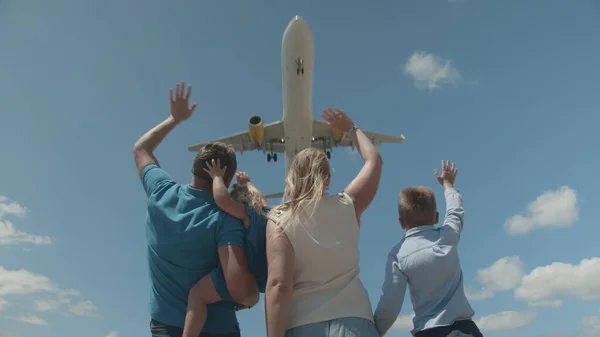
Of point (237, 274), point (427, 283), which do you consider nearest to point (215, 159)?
point (237, 274)

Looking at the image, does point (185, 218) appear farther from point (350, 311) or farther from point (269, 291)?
point (350, 311)

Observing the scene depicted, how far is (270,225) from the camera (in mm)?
3305

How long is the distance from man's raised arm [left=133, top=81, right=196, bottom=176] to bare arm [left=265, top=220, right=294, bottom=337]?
6.87 ft

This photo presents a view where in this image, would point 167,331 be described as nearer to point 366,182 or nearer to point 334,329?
point 334,329

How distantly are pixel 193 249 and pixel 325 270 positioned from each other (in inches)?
50.2

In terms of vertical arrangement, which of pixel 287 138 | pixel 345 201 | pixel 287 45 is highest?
pixel 287 45

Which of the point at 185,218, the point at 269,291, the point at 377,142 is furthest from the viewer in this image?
the point at 377,142

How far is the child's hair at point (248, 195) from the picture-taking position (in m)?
4.02

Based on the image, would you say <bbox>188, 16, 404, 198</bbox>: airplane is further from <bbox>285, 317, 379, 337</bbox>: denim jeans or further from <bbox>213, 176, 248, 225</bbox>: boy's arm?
<bbox>285, 317, 379, 337</bbox>: denim jeans

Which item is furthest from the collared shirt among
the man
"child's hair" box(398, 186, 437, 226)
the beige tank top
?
"child's hair" box(398, 186, 437, 226)

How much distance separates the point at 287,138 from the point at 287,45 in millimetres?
7364

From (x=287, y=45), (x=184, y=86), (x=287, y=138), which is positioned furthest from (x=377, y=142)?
(x=184, y=86)

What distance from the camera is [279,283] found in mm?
3012

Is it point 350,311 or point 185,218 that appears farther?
point 185,218
